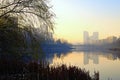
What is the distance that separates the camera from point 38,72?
16.0 m

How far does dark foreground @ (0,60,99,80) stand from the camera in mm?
15430

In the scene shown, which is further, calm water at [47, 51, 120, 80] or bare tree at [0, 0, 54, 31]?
calm water at [47, 51, 120, 80]

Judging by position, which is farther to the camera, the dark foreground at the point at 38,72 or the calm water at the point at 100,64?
the calm water at the point at 100,64

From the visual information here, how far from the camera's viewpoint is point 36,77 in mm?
15188

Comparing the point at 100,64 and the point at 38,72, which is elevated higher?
the point at 38,72

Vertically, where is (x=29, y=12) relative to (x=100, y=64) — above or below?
above

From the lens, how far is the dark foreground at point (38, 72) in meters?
15.4

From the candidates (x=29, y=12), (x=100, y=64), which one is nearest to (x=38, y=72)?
(x=29, y=12)

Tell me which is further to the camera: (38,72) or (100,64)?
(100,64)

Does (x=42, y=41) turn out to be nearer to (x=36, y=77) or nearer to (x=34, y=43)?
(x=34, y=43)

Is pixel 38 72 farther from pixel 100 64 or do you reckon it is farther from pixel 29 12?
pixel 100 64

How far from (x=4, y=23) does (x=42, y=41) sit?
267 cm

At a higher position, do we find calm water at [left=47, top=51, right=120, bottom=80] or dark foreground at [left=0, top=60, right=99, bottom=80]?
dark foreground at [left=0, top=60, right=99, bottom=80]

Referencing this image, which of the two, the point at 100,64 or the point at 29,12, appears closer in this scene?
the point at 29,12
